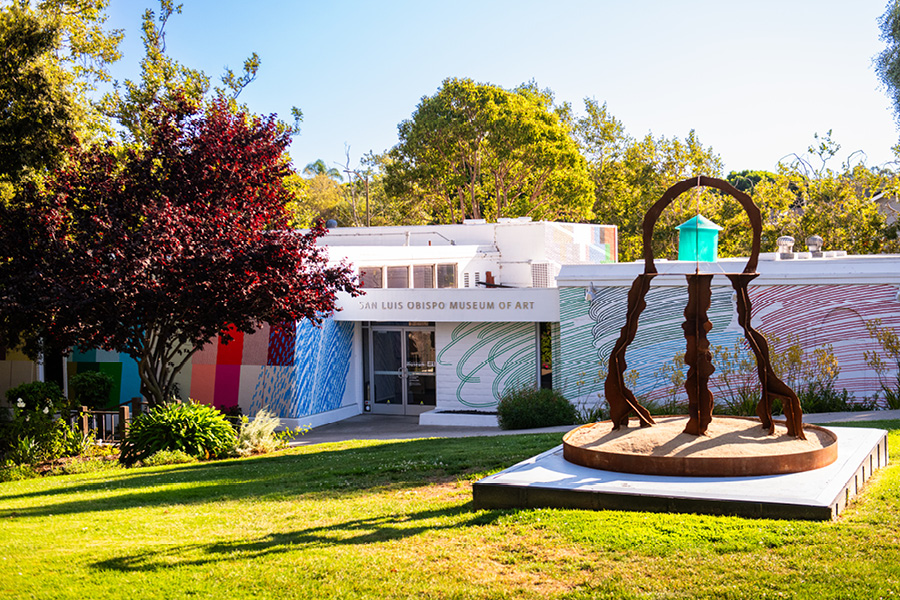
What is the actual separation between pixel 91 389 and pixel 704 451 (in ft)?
61.1

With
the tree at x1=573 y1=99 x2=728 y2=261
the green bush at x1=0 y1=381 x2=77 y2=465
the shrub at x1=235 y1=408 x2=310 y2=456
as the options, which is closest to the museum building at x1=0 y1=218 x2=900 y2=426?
the shrub at x1=235 y1=408 x2=310 y2=456

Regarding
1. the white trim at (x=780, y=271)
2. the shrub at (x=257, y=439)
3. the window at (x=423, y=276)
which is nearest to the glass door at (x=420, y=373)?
the window at (x=423, y=276)

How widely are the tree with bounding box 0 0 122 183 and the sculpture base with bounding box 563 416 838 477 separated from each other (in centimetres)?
1420

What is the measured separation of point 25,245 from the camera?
568 inches

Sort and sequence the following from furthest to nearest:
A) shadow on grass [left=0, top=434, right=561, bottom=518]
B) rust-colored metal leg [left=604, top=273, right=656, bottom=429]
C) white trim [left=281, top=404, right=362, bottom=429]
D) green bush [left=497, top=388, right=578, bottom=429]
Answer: white trim [left=281, top=404, right=362, bottom=429], green bush [left=497, top=388, right=578, bottom=429], shadow on grass [left=0, top=434, right=561, bottom=518], rust-colored metal leg [left=604, top=273, right=656, bottom=429]

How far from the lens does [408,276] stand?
2494 cm

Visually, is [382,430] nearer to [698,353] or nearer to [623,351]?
[623,351]

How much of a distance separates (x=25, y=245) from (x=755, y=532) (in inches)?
516

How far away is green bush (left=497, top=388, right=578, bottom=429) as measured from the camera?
56.1 ft

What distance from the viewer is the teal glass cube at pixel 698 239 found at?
27.9ft

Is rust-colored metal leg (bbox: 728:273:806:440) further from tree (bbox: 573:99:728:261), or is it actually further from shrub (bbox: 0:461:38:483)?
tree (bbox: 573:99:728:261)

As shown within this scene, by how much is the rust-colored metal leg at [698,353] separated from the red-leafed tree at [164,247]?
764 cm

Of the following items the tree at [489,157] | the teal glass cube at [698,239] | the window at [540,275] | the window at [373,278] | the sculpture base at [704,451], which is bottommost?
the sculpture base at [704,451]

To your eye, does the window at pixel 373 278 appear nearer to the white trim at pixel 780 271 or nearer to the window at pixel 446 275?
the window at pixel 446 275
